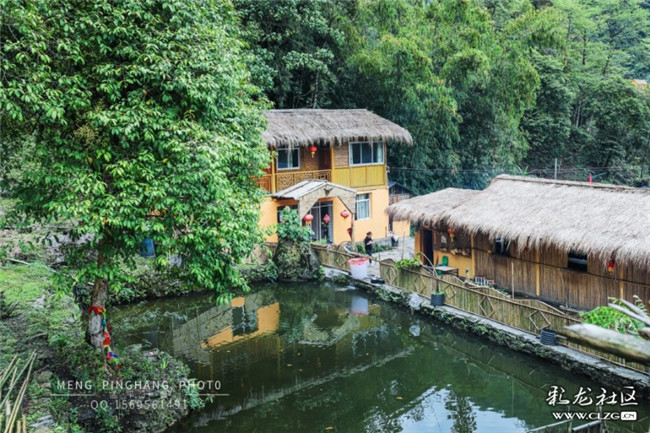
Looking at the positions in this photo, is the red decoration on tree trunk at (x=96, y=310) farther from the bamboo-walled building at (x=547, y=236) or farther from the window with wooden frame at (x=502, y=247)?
the window with wooden frame at (x=502, y=247)

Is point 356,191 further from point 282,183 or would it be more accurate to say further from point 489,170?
point 489,170

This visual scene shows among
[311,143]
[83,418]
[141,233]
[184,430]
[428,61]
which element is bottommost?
[184,430]

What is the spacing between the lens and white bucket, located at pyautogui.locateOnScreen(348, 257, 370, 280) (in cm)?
1973

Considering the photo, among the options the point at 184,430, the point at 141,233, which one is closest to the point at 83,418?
the point at 184,430

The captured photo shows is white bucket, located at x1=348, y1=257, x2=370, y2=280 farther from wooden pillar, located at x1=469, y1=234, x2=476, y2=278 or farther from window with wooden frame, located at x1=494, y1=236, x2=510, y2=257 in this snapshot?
window with wooden frame, located at x1=494, y1=236, x2=510, y2=257

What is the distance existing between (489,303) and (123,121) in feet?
33.3

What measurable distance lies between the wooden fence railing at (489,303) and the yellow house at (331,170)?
5.27m

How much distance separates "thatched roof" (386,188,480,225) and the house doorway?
5.00 meters

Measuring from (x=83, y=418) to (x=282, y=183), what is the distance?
15029 mm

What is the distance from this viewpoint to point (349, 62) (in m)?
26.8

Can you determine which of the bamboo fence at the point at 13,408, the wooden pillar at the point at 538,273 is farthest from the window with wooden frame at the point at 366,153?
the bamboo fence at the point at 13,408

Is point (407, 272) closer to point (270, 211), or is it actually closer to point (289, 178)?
point (270, 211)

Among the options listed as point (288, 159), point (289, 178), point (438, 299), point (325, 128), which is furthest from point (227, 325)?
point (325, 128)

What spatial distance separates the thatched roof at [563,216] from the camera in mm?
13289
